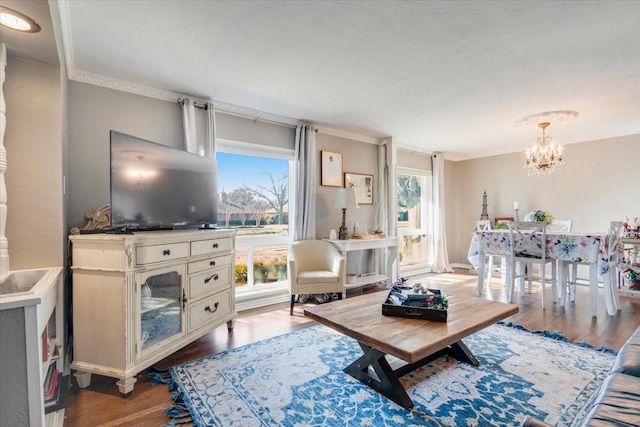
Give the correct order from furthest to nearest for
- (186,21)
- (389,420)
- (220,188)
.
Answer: (220,188) → (186,21) → (389,420)

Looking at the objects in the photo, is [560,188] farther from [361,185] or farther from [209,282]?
[209,282]

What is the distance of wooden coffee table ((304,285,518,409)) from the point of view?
1568 mm

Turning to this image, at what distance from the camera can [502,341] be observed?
2.58m

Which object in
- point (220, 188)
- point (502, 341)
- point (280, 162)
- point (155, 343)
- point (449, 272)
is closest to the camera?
point (155, 343)

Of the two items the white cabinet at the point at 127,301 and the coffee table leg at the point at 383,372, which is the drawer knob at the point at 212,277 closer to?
the white cabinet at the point at 127,301

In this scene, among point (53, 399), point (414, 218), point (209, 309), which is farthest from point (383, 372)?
point (414, 218)

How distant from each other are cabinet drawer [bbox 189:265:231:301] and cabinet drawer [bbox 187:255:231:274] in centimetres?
3

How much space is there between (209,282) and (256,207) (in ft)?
4.62

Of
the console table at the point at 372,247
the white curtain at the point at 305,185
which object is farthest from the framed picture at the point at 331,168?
the console table at the point at 372,247

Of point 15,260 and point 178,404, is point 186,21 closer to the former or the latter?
point 15,260

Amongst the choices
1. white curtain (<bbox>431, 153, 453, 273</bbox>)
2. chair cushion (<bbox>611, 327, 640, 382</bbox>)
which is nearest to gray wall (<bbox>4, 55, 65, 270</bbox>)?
chair cushion (<bbox>611, 327, 640, 382</bbox>)

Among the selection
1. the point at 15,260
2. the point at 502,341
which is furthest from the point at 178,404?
the point at 502,341

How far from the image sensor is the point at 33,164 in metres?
1.90

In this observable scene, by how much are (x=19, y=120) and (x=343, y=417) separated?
102 inches
